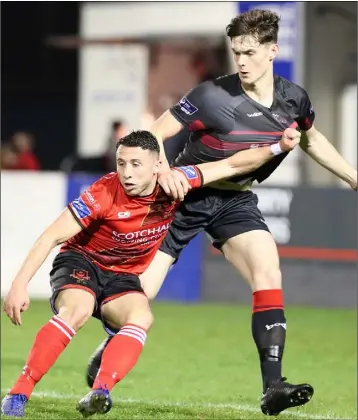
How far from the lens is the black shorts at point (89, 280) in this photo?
274 inches

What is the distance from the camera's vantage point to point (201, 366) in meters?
10.2

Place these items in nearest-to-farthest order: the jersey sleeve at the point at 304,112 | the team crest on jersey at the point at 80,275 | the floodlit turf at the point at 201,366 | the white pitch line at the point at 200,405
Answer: the team crest on jersey at the point at 80,275 < the jersey sleeve at the point at 304,112 < the white pitch line at the point at 200,405 < the floodlit turf at the point at 201,366

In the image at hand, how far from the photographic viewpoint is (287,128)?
7344 millimetres

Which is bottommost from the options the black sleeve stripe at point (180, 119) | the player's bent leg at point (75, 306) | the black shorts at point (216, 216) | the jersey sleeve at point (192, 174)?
the player's bent leg at point (75, 306)

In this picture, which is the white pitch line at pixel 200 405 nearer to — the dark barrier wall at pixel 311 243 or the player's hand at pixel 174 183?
the player's hand at pixel 174 183

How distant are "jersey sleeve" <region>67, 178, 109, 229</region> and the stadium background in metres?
1.19

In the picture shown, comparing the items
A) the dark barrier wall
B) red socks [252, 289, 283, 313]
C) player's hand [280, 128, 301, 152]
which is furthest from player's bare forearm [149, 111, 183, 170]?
the dark barrier wall

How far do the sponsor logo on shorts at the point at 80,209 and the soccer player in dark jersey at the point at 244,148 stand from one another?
469mm

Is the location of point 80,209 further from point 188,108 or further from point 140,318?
point 188,108

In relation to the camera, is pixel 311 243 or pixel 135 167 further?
pixel 311 243

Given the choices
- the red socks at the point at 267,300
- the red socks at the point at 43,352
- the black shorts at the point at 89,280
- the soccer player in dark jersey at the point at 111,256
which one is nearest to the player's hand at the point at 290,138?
the soccer player in dark jersey at the point at 111,256

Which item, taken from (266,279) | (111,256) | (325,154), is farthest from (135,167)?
(325,154)

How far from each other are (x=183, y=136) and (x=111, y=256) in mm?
1129

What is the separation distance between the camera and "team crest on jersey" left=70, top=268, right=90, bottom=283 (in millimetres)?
6969
